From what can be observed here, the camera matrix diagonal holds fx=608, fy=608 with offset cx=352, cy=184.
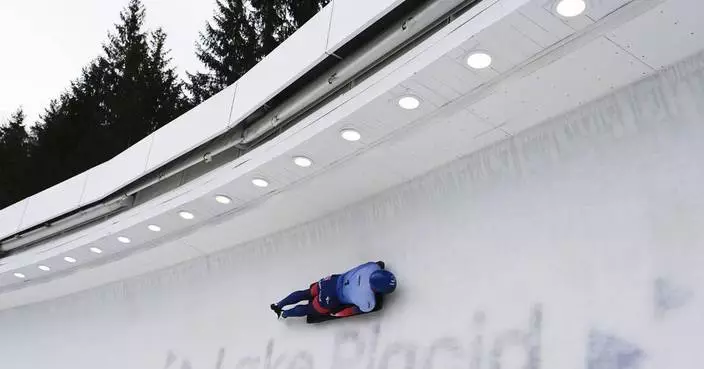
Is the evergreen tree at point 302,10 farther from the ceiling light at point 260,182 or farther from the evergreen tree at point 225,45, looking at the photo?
the ceiling light at point 260,182

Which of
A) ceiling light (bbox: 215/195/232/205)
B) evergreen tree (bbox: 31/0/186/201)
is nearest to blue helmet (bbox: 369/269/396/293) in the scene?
ceiling light (bbox: 215/195/232/205)

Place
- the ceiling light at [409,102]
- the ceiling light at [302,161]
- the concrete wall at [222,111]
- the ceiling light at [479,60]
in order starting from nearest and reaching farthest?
1. the ceiling light at [479,60]
2. the ceiling light at [409,102]
3. the concrete wall at [222,111]
4. the ceiling light at [302,161]

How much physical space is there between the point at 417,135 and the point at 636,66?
1.44 m

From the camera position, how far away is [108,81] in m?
17.8

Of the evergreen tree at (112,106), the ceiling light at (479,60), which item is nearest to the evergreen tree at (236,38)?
the evergreen tree at (112,106)

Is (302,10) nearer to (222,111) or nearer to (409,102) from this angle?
(222,111)

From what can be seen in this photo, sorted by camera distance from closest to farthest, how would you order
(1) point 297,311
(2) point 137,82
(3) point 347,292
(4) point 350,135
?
(4) point 350,135
(3) point 347,292
(1) point 297,311
(2) point 137,82

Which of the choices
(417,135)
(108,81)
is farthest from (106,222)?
(108,81)

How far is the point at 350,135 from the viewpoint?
14.0 ft

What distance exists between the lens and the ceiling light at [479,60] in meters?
3.43

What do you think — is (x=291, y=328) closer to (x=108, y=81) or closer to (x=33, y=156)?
(x=33, y=156)

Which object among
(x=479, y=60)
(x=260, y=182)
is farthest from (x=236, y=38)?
(x=479, y=60)

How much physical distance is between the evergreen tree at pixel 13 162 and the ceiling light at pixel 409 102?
13021 millimetres

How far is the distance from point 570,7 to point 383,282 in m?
2.11
